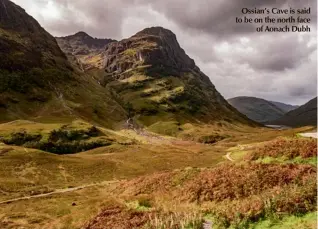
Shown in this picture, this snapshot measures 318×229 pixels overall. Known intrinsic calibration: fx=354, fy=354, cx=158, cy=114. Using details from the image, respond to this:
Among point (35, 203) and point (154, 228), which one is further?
point (35, 203)

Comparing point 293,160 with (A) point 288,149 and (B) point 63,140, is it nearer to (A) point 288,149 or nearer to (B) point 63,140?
(A) point 288,149

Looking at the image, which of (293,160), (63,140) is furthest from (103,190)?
(63,140)

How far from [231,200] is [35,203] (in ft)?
117

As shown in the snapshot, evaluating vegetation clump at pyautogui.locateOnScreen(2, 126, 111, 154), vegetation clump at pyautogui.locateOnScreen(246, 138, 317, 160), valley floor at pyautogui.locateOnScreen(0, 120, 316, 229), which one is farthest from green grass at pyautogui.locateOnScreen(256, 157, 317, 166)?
vegetation clump at pyautogui.locateOnScreen(2, 126, 111, 154)


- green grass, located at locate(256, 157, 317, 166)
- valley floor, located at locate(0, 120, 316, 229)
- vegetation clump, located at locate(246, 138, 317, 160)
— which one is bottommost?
valley floor, located at locate(0, 120, 316, 229)

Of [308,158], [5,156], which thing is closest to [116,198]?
[308,158]

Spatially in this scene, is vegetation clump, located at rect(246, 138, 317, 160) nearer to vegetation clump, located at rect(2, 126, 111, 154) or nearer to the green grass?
the green grass

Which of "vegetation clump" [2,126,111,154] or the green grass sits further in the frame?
"vegetation clump" [2,126,111,154]

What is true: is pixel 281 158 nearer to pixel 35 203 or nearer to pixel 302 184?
pixel 302 184

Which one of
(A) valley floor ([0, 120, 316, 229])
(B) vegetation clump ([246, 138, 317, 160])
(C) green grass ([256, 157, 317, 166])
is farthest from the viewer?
(B) vegetation clump ([246, 138, 317, 160])

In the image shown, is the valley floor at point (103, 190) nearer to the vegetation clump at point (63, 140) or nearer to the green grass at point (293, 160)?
the green grass at point (293, 160)

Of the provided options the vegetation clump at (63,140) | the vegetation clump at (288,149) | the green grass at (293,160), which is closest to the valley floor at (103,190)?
the green grass at (293,160)

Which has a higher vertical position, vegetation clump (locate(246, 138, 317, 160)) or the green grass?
vegetation clump (locate(246, 138, 317, 160))

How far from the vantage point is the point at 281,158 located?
4569 centimetres
